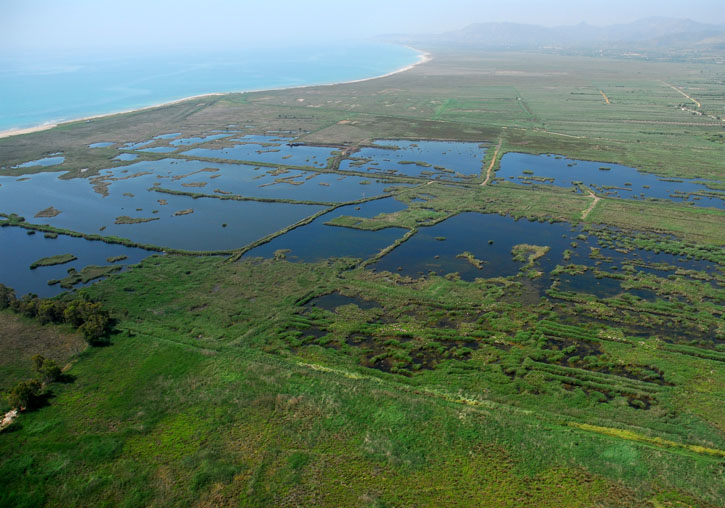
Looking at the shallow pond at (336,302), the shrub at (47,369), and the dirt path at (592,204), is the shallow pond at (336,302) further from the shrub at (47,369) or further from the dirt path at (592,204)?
the dirt path at (592,204)

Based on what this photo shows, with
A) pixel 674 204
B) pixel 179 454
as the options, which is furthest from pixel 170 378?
pixel 674 204

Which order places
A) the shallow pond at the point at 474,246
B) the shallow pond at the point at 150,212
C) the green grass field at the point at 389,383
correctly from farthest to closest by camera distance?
the shallow pond at the point at 150,212, the shallow pond at the point at 474,246, the green grass field at the point at 389,383

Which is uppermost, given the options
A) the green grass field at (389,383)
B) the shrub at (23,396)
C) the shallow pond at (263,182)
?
the shallow pond at (263,182)

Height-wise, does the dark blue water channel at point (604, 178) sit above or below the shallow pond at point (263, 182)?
below

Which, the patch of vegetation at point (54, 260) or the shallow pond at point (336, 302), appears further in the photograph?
the patch of vegetation at point (54, 260)

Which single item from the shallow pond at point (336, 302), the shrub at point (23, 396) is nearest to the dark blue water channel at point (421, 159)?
the shallow pond at point (336, 302)

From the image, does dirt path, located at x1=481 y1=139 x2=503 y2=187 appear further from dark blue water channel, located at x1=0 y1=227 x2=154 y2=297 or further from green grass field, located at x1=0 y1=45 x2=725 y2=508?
dark blue water channel, located at x1=0 y1=227 x2=154 y2=297
